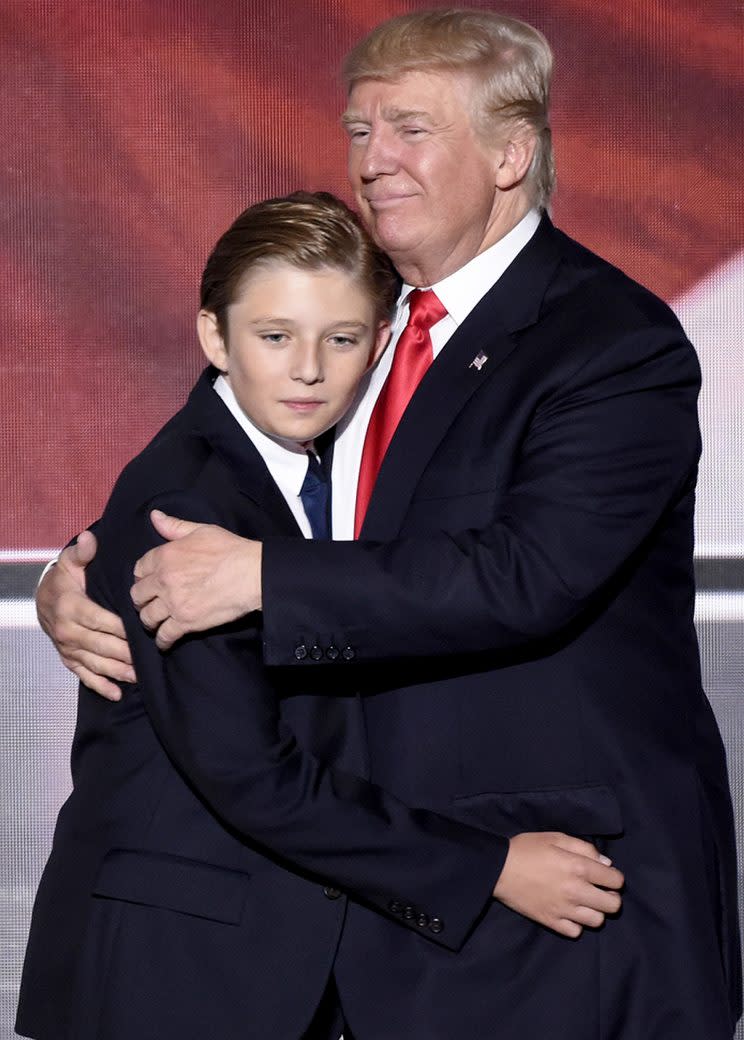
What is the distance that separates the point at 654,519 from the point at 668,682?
18 centimetres

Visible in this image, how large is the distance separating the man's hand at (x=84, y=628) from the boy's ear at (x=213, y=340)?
0.78ft

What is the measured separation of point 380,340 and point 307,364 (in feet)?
0.57

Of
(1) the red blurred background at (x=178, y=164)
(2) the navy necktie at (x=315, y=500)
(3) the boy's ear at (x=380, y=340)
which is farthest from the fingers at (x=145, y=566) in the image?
(1) the red blurred background at (x=178, y=164)

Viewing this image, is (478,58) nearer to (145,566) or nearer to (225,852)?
(145,566)

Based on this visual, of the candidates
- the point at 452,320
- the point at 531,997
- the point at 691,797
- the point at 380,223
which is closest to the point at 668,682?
the point at 691,797

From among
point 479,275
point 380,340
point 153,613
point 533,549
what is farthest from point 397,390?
point 153,613

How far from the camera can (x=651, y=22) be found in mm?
2963

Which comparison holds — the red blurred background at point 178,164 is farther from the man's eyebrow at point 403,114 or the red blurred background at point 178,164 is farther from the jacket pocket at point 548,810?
the jacket pocket at point 548,810

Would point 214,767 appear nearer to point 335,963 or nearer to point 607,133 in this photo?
point 335,963

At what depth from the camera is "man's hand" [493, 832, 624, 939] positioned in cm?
159

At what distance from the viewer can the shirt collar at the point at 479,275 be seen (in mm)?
1854

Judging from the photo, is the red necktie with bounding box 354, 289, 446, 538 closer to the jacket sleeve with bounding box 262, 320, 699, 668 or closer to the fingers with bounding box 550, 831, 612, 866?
the jacket sleeve with bounding box 262, 320, 699, 668

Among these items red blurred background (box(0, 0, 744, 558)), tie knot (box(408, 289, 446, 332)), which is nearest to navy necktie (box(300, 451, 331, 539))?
tie knot (box(408, 289, 446, 332))

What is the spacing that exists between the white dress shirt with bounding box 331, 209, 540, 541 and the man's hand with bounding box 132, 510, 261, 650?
0.29 m
